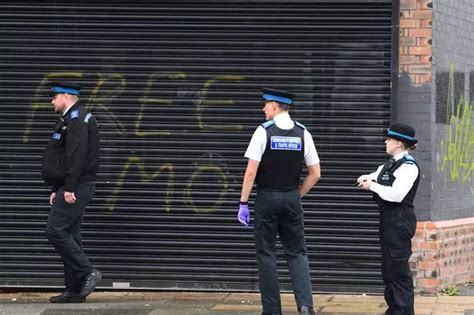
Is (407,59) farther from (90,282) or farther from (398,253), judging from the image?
(90,282)

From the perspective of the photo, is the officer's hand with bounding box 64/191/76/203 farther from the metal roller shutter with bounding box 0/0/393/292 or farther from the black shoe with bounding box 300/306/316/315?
the black shoe with bounding box 300/306/316/315

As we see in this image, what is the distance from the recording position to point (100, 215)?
32.9ft

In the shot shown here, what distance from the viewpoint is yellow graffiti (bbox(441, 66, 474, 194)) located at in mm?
10375

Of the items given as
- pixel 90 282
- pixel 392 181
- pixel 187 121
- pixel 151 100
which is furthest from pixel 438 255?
pixel 90 282

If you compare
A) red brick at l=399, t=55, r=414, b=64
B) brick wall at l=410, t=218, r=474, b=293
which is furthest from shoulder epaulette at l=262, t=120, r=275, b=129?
brick wall at l=410, t=218, r=474, b=293

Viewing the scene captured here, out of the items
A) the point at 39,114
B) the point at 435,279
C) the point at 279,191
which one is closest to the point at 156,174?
the point at 39,114

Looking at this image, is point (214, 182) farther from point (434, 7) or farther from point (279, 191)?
point (434, 7)

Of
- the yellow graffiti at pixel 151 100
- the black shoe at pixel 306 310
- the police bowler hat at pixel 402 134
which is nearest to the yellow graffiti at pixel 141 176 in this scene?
the yellow graffiti at pixel 151 100

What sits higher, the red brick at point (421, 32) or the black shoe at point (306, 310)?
the red brick at point (421, 32)

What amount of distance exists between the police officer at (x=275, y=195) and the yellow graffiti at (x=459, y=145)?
2.67 m

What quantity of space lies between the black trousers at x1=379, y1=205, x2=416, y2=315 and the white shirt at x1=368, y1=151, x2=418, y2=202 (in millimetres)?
136

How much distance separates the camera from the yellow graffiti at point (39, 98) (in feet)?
33.1

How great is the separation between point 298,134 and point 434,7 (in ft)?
8.82

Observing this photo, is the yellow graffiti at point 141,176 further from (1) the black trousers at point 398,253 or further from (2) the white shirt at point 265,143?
(1) the black trousers at point 398,253
